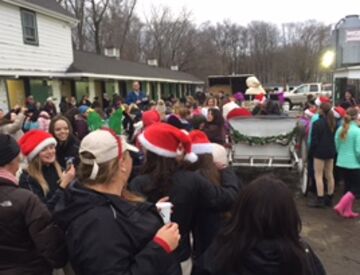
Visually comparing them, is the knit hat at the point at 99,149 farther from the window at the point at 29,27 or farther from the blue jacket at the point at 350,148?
the window at the point at 29,27

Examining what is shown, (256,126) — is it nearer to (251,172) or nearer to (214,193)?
(251,172)

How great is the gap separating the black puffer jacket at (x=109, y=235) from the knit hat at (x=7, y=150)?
29.4 inches

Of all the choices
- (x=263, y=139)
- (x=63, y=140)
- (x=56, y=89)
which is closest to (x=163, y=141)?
(x=63, y=140)

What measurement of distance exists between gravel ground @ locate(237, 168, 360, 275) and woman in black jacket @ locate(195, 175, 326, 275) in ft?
10.7

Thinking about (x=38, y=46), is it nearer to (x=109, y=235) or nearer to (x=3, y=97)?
(x=3, y=97)

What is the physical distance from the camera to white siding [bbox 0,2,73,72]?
15289 mm

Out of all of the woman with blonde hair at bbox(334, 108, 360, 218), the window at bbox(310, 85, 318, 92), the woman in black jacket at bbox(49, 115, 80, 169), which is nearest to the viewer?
the woman in black jacket at bbox(49, 115, 80, 169)

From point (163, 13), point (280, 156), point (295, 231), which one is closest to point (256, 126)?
point (280, 156)

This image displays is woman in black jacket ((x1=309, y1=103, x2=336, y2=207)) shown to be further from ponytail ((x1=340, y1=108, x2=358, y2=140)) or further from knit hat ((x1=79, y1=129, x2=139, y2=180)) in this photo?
knit hat ((x1=79, y1=129, x2=139, y2=180))

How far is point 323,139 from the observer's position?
6.95 meters

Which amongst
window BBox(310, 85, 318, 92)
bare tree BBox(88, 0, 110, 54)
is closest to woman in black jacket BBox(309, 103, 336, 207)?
window BBox(310, 85, 318, 92)

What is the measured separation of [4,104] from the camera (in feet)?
48.0

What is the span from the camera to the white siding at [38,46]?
15289 mm

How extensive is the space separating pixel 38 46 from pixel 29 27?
89 centimetres
